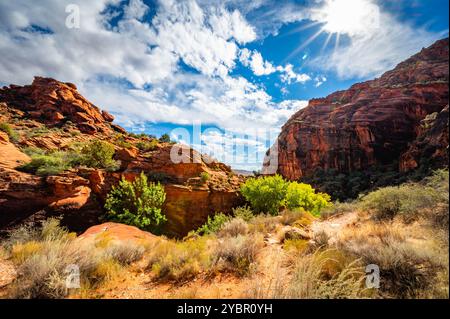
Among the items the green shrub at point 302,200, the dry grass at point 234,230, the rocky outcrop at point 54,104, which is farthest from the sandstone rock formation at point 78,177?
the dry grass at point 234,230

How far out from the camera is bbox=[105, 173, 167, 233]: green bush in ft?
40.2

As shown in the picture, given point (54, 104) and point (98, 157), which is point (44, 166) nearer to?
point (98, 157)

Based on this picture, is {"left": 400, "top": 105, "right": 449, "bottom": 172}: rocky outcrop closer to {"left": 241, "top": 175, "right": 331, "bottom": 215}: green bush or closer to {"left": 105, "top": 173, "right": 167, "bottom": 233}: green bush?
{"left": 241, "top": 175, "right": 331, "bottom": 215}: green bush

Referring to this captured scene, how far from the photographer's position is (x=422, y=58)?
38.6 meters

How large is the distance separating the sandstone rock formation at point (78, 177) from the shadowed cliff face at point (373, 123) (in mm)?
28473

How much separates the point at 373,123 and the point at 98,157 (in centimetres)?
4495

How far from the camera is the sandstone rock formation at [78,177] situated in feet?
35.4

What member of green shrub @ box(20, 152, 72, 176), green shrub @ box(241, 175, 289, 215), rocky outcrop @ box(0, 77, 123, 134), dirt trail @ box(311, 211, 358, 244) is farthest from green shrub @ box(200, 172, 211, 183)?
Answer: rocky outcrop @ box(0, 77, 123, 134)

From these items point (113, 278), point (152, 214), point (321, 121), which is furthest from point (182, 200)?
point (321, 121)

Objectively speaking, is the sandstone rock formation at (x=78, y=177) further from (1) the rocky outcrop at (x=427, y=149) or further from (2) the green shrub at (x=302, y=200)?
(1) the rocky outcrop at (x=427, y=149)

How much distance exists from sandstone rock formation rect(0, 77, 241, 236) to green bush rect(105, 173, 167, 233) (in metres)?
0.87
